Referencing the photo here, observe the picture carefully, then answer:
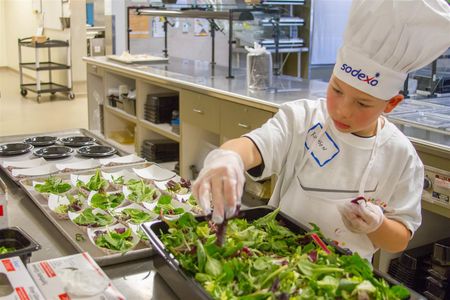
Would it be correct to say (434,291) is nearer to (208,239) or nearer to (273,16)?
(208,239)

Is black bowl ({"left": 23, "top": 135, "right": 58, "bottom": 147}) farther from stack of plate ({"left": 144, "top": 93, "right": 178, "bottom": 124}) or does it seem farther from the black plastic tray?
stack of plate ({"left": 144, "top": 93, "right": 178, "bottom": 124})

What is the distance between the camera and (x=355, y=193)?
1.32 metres

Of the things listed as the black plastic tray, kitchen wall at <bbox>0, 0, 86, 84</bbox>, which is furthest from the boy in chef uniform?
kitchen wall at <bbox>0, 0, 86, 84</bbox>

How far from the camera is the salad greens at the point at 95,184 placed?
1631 millimetres

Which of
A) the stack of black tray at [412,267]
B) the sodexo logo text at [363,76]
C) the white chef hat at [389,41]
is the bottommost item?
the stack of black tray at [412,267]

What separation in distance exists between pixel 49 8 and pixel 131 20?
13.3 feet

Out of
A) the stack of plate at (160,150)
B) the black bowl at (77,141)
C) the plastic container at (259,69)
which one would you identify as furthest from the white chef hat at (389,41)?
the stack of plate at (160,150)

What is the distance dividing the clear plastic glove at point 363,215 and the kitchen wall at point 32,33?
23.7ft

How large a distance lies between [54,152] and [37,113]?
4975mm

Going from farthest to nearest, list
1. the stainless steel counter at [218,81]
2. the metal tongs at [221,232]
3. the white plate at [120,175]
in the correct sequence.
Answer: the stainless steel counter at [218,81]
the white plate at [120,175]
the metal tongs at [221,232]

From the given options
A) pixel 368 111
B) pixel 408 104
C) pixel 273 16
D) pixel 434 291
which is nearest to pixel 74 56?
pixel 273 16

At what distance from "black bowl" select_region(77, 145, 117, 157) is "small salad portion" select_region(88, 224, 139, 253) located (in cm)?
68

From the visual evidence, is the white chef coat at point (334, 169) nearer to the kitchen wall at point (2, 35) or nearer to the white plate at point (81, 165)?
the white plate at point (81, 165)

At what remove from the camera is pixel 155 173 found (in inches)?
70.4
